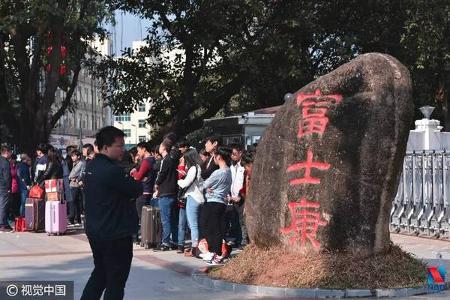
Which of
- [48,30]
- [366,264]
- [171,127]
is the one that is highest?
[48,30]

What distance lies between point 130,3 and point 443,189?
45.0 ft

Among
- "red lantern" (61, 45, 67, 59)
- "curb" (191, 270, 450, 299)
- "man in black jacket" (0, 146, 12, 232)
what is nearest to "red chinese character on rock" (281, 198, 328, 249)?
"curb" (191, 270, 450, 299)

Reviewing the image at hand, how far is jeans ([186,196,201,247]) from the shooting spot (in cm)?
1137

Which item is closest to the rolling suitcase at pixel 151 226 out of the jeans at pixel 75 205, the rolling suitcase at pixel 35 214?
the rolling suitcase at pixel 35 214

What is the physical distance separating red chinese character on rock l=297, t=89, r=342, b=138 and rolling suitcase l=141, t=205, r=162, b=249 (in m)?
4.26

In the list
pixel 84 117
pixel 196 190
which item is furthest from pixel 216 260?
pixel 84 117

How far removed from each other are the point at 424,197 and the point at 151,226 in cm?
521

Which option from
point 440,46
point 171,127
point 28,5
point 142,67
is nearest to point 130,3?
point 142,67

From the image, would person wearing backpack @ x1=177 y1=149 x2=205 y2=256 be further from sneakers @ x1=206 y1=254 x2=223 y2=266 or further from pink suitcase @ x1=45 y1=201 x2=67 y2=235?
pink suitcase @ x1=45 y1=201 x2=67 y2=235

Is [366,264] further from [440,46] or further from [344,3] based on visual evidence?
[344,3]

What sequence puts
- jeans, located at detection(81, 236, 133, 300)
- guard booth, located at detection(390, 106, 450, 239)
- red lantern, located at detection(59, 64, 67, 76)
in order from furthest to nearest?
1. red lantern, located at detection(59, 64, 67, 76)
2. guard booth, located at detection(390, 106, 450, 239)
3. jeans, located at detection(81, 236, 133, 300)

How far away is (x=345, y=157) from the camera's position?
336 inches

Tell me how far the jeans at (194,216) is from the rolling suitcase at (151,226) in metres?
1.12

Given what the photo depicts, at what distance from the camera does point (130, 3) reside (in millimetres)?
24281
